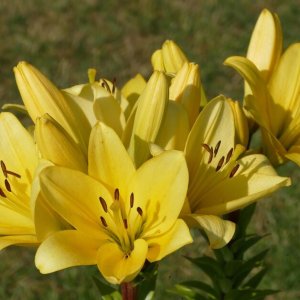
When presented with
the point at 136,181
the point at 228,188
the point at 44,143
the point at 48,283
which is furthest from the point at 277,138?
the point at 48,283

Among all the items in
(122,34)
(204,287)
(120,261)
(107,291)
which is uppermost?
(120,261)

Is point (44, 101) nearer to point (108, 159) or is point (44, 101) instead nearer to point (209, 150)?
point (108, 159)

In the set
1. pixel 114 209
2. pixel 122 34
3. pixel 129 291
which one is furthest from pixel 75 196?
pixel 122 34

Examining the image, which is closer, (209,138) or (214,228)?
(214,228)

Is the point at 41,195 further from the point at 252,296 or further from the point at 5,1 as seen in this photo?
the point at 5,1

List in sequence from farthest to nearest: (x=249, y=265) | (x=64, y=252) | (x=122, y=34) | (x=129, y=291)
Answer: (x=122, y=34)
(x=249, y=265)
(x=129, y=291)
(x=64, y=252)

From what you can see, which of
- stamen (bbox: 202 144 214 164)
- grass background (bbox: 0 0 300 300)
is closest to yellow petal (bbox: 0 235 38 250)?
stamen (bbox: 202 144 214 164)

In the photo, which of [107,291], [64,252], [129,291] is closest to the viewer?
[64,252]

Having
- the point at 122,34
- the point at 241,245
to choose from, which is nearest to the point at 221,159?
the point at 241,245

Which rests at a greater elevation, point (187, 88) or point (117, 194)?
point (187, 88)

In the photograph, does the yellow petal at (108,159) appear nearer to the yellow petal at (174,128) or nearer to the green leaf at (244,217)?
Answer: the yellow petal at (174,128)
